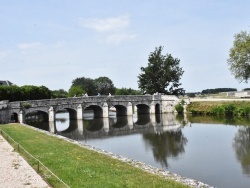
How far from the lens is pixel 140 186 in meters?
14.7

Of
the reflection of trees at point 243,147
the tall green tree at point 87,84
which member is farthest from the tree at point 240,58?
the tall green tree at point 87,84

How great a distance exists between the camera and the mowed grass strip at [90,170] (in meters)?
15.3

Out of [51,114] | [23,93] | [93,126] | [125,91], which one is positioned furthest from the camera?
[125,91]

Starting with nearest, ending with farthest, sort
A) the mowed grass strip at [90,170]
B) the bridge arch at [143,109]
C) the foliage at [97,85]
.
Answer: the mowed grass strip at [90,170], the bridge arch at [143,109], the foliage at [97,85]

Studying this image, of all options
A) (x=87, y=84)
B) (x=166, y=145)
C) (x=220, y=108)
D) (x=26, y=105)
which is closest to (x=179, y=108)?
(x=220, y=108)

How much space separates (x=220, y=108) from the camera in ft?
212

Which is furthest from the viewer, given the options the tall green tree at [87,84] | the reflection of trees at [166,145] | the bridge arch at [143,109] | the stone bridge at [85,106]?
the tall green tree at [87,84]

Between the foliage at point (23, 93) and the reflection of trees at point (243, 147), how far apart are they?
49.5 metres

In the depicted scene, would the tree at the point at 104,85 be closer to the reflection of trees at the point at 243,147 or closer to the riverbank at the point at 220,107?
the riverbank at the point at 220,107

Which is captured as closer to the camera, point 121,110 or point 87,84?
point 121,110

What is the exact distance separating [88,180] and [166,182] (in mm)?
3605

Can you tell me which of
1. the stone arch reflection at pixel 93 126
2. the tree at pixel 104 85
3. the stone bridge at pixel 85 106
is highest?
the tree at pixel 104 85

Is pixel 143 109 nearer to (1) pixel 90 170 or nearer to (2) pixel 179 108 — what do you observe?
(2) pixel 179 108

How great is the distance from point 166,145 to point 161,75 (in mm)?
55104
